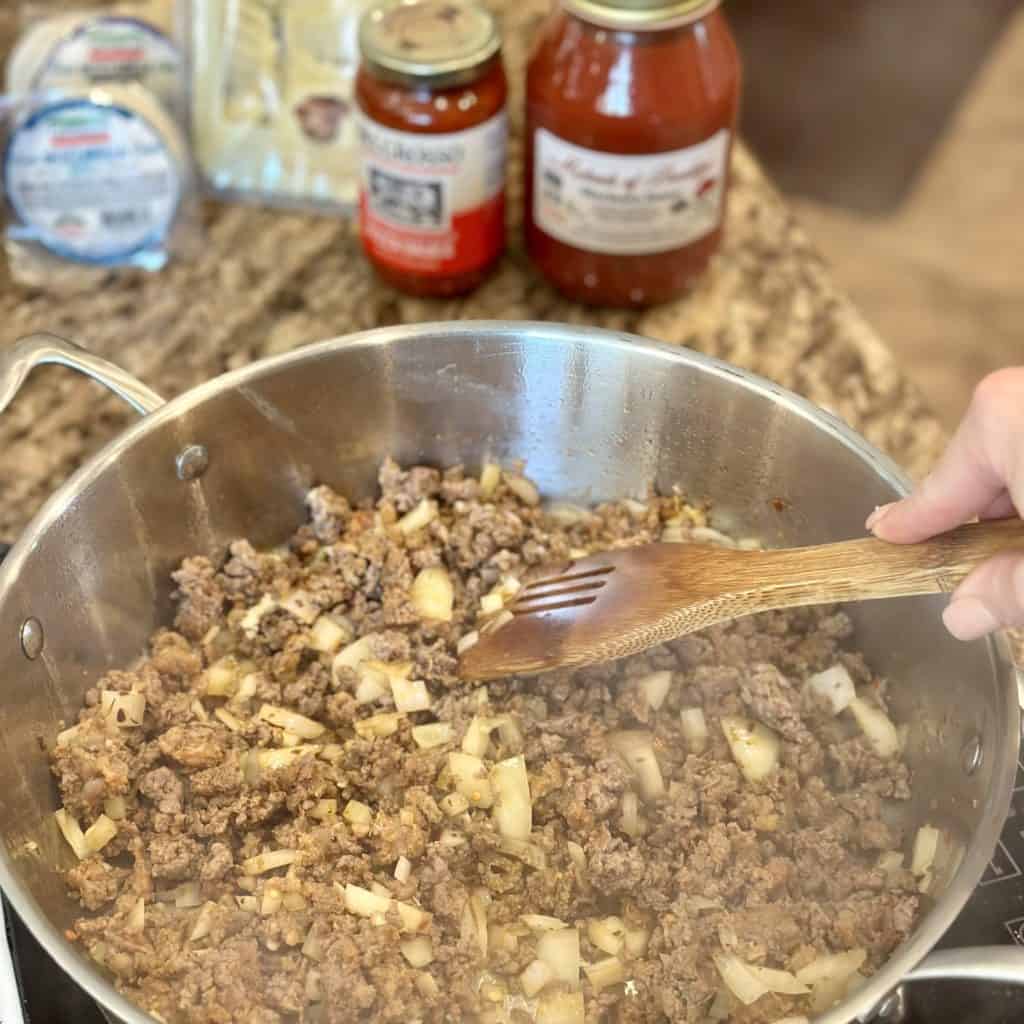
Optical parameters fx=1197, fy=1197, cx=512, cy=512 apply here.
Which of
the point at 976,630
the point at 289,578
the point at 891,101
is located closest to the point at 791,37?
the point at 891,101

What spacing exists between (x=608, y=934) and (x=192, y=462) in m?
0.64

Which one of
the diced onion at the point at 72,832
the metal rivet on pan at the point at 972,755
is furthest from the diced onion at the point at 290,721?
the metal rivet on pan at the point at 972,755

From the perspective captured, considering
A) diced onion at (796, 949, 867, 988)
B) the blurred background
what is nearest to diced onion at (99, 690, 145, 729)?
diced onion at (796, 949, 867, 988)

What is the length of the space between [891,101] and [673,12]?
2660mm

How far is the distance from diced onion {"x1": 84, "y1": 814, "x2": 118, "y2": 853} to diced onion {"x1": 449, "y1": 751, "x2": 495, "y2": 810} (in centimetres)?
34

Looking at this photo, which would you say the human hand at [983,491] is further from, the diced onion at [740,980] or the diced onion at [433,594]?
the diced onion at [433,594]

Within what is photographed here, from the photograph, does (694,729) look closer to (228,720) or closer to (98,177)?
(228,720)

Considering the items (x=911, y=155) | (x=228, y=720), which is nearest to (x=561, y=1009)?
(x=228, y=720)

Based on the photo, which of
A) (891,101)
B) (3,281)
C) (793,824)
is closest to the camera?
(793,824)

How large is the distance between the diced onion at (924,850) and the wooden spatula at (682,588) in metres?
0.24

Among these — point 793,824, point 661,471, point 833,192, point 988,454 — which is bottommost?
point 833,192

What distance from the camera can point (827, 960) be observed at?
1.07 metres

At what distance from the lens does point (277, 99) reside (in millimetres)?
1768

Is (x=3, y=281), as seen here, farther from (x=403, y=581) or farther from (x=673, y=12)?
(x=673, y=12)
